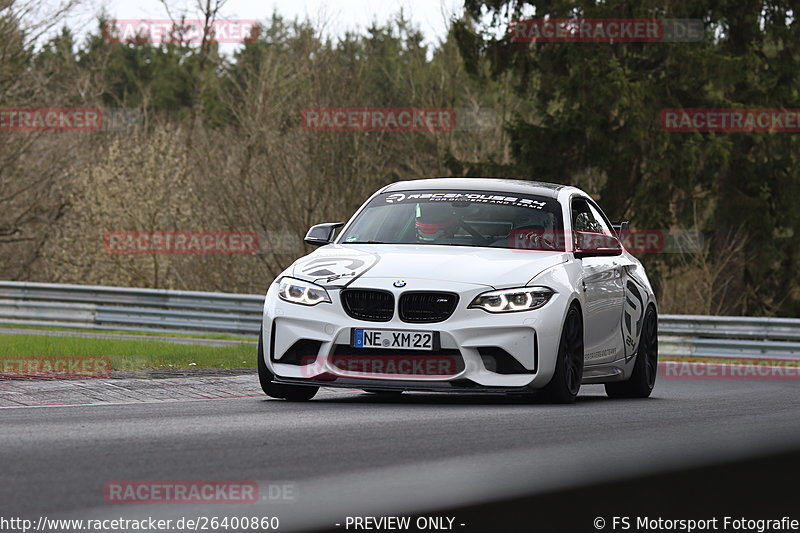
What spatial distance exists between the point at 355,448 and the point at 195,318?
1983cm

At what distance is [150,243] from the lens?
38.3 meters

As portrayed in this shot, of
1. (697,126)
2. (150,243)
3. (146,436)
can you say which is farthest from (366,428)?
(150,243)

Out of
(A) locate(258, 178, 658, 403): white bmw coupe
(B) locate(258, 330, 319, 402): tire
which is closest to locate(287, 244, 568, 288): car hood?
(A) locate(258, 178, 658, 403): white bmw coupe

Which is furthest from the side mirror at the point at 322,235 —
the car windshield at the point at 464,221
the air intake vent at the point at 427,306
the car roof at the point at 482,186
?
the air intake vent at the point at 427,306

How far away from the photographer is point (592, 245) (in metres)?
12.1

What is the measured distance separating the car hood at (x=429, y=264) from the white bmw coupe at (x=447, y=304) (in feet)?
0.04

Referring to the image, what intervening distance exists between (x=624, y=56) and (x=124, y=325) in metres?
13.5

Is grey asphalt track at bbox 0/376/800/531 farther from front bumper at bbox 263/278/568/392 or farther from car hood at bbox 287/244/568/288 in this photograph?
car hood at bbox 287/244/568/288

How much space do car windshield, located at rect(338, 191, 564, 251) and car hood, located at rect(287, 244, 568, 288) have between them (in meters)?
0.27

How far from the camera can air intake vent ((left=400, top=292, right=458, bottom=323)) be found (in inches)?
419

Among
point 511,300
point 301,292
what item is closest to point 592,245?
point 511,300

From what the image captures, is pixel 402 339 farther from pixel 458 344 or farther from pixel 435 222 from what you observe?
pixel 435 222

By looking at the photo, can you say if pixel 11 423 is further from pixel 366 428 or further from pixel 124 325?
pixel 124 325

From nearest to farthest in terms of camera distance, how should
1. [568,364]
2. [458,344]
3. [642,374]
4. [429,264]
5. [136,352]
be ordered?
1. [458,344]
2. [429,264]
3. [568,364]
4. [642,374]
5. [136,352]
